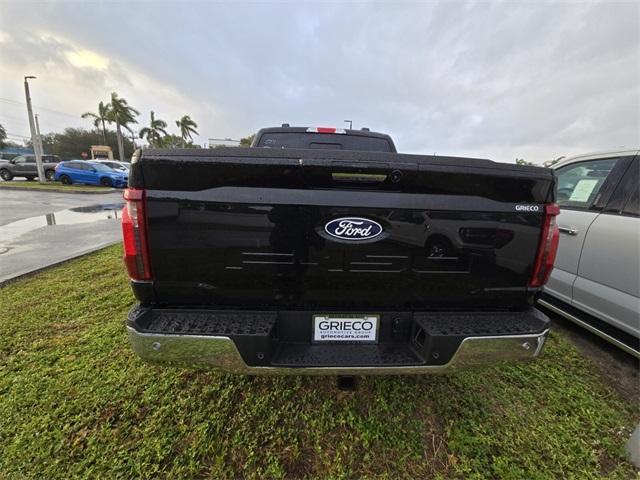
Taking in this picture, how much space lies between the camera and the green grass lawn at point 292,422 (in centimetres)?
181

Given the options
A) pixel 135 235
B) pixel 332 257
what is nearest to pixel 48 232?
pixel 135 235

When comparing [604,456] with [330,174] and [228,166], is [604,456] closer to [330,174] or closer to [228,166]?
[330,174]

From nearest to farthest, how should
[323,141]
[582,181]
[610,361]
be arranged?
[610,361], [582,181], [323,141]

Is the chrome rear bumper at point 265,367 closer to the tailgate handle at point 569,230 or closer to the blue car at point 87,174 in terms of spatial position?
the tailgate handle at point 569,230

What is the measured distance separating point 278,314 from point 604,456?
2.27m

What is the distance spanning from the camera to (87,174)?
60.5 feet

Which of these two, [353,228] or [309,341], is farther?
[309,341]

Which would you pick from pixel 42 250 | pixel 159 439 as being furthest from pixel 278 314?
pixel 42 250

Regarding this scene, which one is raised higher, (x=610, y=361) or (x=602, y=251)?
(x=602, y=251)

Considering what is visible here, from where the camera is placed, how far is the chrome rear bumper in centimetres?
155

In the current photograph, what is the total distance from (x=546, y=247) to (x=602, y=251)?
157 centimetres

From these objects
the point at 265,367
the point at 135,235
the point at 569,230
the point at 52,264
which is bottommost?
the point at 52,264

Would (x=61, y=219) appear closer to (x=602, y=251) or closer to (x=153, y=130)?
(x=602, y=251)

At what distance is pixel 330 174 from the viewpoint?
1.57 m
